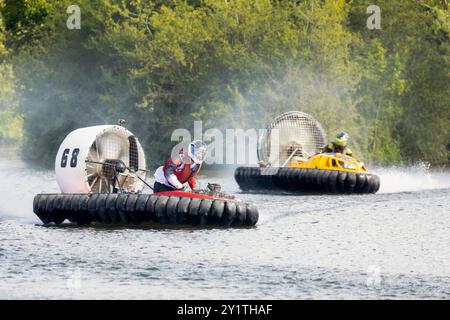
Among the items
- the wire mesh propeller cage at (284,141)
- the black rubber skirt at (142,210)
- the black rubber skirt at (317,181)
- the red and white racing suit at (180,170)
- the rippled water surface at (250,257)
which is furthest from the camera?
the wire mesh propeller cage at (284,141)

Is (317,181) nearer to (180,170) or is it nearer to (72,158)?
(180,170)

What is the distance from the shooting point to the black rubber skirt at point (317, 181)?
25047mm

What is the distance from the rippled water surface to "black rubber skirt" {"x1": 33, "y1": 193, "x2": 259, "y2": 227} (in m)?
0.16

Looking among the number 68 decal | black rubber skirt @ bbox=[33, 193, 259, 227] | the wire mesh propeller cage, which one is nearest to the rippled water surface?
black rubber skirt @ bbox=[33, 193, 259, 227]

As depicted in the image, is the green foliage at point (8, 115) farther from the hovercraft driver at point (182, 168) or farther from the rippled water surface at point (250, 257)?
the hovercraft driver at point (182, 168)

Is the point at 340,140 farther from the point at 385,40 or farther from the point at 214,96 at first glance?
the point at 385,40

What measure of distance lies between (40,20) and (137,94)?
32.3 ft

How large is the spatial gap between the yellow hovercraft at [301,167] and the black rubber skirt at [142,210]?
255 inches

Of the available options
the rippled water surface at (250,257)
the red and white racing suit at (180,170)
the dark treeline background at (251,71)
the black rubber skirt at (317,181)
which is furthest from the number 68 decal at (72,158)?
the dark treeline background at (251,71)

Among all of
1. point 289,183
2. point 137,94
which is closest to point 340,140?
point 289,183

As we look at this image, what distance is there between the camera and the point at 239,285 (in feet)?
46.2

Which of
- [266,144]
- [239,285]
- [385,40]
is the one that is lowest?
[239,285]

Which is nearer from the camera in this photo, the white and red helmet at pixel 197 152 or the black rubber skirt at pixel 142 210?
the black rubber skirt at pixel 142 210

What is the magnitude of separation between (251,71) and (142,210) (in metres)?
20.0
